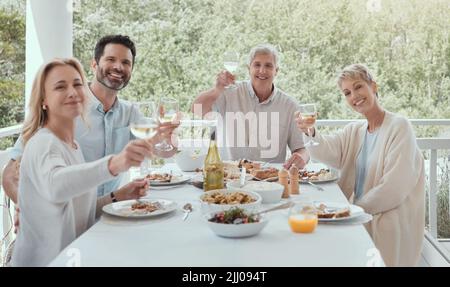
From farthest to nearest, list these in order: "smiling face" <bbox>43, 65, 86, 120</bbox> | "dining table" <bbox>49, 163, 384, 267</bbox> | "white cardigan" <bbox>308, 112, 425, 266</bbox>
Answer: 1. "white cardigan" <bbox>308, 112, 425, 266</bbox>
2. "smiling face" <bbox>43, 65, 86, 120</bbox>
3. "dining table" <bbox>49, 163, 384, 267</bbox>

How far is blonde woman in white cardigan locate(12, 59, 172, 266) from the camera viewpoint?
4.93 ft

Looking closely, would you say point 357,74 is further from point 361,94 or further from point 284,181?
point 284,181

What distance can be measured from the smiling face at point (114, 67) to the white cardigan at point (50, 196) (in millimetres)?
913

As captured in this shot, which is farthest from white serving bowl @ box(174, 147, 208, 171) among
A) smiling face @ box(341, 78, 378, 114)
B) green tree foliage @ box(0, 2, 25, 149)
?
green tree foliage @ box(0, 2, 25, 149)

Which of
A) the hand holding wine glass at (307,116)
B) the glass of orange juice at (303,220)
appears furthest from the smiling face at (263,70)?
the glass of orange juice at (303,220)

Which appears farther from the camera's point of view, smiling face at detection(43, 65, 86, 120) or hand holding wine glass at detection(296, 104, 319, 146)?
hand holding wine glass at detection(296, 104, 319, 146)

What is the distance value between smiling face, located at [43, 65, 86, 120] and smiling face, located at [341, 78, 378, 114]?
1.30m

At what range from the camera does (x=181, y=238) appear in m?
1.48

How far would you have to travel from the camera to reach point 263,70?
125 inches

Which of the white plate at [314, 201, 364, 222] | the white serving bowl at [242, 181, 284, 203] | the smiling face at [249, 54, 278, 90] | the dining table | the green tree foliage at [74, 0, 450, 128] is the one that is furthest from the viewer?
the green tree foliage at [74, 0, 450, 128]

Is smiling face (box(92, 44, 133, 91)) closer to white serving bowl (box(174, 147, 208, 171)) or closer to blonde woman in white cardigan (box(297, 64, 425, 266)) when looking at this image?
white serving bowl (box(174, 147, 208, 171))

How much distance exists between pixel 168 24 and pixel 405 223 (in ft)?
21.6

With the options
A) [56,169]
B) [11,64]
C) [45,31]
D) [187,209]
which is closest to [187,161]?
[187,209]
